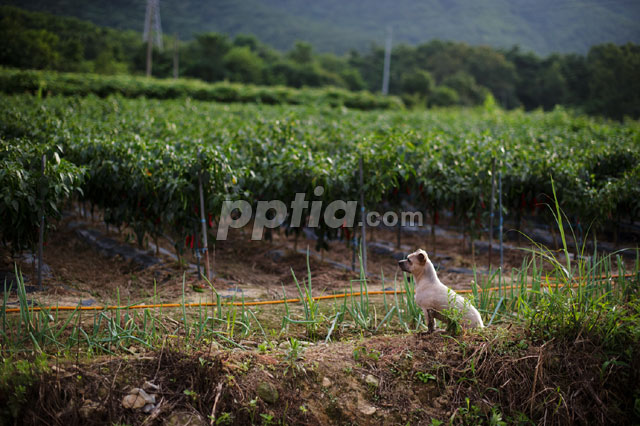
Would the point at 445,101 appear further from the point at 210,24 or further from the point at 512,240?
the point at 210,24

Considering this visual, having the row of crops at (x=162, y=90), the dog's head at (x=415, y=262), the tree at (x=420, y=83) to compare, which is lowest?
the dog's head at (x=415, y=262)

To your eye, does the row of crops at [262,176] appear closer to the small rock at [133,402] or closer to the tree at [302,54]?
the small rock at [133,402]

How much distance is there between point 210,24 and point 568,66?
47.8 meters

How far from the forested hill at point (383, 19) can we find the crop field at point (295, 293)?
19.5 meters

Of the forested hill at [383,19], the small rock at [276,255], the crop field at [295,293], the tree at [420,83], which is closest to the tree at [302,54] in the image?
the tree at [420,83]

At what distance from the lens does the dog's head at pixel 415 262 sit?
3422mm

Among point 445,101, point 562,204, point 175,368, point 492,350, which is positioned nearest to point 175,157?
point 175,368

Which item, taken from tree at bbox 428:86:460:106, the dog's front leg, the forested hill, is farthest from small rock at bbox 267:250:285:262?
tree at bbox 428:86:460:106

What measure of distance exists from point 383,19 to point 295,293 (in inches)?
3146

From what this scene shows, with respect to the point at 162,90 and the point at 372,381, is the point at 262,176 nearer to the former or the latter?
the point at 372,381

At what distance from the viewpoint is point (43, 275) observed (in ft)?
17.4

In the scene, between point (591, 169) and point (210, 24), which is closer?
point (591, 169)

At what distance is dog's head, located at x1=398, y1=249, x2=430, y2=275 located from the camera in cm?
342

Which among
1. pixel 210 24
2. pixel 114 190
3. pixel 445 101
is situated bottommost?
pixel 114 190
